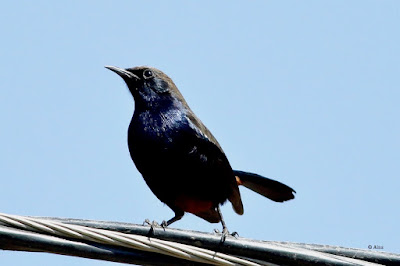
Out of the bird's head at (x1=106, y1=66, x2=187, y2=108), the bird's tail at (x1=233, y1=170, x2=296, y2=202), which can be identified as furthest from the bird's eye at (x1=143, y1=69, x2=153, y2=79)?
the bird's tail at (x1=233, y1=170, x2=296, y2=202)

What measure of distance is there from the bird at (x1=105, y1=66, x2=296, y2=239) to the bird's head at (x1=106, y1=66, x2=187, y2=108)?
0.04 metres

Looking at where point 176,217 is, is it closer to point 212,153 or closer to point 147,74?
point 212,153

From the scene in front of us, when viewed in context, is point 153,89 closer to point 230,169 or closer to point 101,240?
point 230,169

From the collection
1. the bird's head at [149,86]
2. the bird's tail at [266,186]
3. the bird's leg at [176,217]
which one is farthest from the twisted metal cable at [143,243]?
the bird's tail at [266,186]

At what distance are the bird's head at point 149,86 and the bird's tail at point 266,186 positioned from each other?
101 centimetres

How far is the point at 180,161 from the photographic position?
19.4 feet

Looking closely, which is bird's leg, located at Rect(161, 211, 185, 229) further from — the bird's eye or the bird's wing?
the bird's eye

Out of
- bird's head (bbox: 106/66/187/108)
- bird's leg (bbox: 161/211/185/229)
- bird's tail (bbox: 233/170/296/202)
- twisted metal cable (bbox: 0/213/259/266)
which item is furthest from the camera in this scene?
bird's tail (bbox: 233/170/296/202)

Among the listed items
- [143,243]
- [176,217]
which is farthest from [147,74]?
[143,243]

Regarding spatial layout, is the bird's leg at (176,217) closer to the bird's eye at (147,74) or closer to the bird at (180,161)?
the bird at (180,161)

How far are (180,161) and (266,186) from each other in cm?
137

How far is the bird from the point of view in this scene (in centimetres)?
593

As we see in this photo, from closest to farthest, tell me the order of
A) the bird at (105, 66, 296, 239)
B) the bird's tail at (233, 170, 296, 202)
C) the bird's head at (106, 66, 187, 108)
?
the bird at (105, 66, 296, 239) < the bird's head at (106, 66, 187, 108) < the bird's tail at (233, 170, 296, 202)

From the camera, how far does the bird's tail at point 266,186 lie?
22.7 feet
